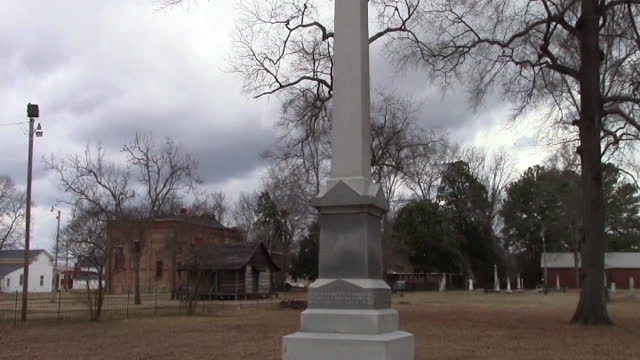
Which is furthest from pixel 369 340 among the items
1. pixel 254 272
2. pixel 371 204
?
pixel 254 272

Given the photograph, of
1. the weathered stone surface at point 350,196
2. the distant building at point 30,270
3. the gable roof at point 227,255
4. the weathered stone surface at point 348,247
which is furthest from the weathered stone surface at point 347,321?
the distant building at point 30,270

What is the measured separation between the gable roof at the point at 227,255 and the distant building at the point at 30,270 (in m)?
46.8

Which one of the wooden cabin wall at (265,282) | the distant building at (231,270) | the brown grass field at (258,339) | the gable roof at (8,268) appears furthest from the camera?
the gable roof at (8,268)

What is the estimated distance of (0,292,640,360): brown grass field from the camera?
13570 mm

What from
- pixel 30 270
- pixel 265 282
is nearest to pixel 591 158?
pixel 265 282

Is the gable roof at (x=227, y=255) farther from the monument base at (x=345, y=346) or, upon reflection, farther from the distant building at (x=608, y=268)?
the distant building at (x=608, y=268)

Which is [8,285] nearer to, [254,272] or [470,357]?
[254,272]

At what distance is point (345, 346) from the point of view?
8.97 metres

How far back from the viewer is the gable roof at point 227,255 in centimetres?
4766

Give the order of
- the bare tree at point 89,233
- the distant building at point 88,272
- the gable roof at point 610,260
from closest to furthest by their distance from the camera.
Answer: the distant building at point 88,272 < the bare tree at point 89,233 < the gable roof at point 610,260

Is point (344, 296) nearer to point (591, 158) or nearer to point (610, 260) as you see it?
point (591, 158)

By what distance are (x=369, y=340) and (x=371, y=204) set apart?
1890 mm

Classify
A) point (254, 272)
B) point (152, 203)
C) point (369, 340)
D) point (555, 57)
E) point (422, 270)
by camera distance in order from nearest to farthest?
point (369, 340), point (555, 57), point (152, 203), point (254, 272), point (422, 270)

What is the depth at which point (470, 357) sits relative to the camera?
12773 millimetres
